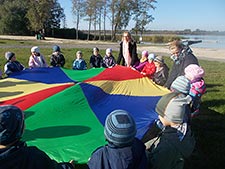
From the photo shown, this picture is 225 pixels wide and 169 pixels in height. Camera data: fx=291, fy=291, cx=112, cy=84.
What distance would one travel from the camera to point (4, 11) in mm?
34562

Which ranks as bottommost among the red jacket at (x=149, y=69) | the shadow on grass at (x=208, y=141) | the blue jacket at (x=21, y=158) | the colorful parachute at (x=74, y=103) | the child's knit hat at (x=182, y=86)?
the shadow on grass at (x=208, y=141)

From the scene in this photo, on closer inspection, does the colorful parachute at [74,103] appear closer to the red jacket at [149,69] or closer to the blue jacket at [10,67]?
the red jacket at [149,69]

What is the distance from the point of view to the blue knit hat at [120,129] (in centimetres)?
158

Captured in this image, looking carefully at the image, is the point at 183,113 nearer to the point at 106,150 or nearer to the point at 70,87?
the point at 106,150

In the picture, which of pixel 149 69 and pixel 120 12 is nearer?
pixel 149 69

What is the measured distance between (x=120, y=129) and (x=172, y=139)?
53cm

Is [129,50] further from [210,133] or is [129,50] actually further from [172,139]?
[172,139]

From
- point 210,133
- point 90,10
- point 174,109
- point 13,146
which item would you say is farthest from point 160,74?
point 90,10

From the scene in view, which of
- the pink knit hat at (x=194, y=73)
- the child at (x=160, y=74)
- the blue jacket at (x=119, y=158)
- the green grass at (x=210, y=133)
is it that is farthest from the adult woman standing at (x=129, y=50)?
the blue jacket at (x=119, y=158)

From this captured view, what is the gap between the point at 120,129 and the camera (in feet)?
5.16

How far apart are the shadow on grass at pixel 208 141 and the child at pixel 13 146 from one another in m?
2.21

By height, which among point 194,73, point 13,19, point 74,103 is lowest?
point 74,103

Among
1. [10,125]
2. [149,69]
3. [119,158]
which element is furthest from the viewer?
[149,69]

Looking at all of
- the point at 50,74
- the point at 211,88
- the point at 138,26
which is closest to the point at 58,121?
the point at 50,74
